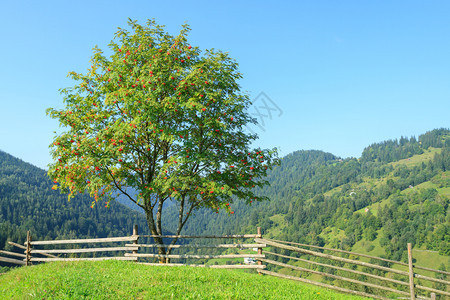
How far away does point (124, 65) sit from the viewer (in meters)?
15.6

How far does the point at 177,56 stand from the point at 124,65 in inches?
99.3

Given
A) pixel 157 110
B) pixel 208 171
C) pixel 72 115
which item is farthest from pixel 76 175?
pixel 208 171

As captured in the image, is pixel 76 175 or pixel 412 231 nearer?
pixel 76 175

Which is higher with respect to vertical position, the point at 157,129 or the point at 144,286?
the point at 157,129

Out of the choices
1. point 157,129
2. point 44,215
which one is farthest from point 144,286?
point 44,215

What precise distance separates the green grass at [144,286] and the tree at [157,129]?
3776 millimetres

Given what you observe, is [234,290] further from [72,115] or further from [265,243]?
[72,115]

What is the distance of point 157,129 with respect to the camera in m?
14.5

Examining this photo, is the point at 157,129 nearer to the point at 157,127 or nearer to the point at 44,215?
the point at 157,127

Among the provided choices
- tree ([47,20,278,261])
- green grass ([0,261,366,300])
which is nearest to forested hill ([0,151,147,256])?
tree ([47,20,278,261])

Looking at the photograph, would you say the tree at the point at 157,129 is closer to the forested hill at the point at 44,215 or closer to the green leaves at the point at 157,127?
the green leaves at the point at 157,127

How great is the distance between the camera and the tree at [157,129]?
1462 centimetres

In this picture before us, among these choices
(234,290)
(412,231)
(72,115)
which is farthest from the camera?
(412,231)

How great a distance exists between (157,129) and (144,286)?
6.72m
